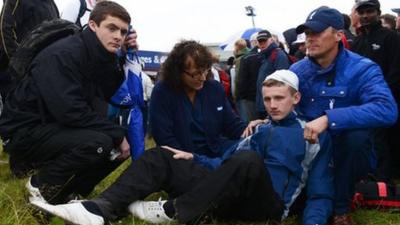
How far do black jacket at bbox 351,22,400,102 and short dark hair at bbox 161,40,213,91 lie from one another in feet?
6.12

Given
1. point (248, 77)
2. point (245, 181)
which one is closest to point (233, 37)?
point (248, 77)

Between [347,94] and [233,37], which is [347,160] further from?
[233,37]

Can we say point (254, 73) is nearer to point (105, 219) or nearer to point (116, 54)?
point (116, 54)

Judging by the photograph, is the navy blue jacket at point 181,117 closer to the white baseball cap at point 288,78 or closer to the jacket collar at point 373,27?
the white baseball cap at point 288,78

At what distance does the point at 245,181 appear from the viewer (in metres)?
3.11

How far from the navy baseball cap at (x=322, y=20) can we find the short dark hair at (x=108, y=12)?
1.25 meters

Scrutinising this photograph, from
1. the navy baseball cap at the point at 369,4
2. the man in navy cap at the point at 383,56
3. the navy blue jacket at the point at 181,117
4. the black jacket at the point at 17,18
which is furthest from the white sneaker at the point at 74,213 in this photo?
the navy baseball cap at the point at 369,4

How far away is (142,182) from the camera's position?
3.28m

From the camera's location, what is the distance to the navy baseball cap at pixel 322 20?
3533mm

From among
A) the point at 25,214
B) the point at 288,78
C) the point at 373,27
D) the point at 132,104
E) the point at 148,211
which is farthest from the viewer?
the point at 373,27

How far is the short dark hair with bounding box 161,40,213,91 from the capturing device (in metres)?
3.95

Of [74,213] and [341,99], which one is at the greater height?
[341,99]

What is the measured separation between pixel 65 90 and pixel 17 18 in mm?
1994

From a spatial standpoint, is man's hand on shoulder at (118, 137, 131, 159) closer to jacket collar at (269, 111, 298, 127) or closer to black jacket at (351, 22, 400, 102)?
jacket collar at (269, 111, 298, 127)
